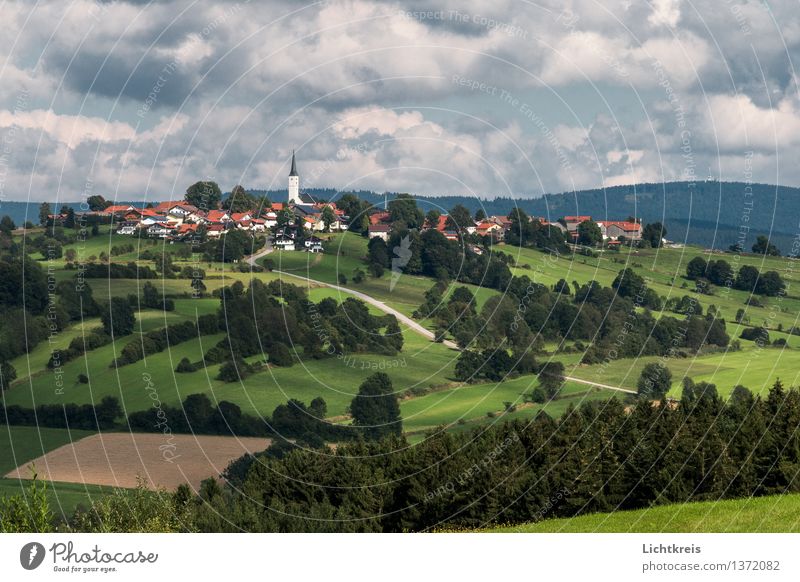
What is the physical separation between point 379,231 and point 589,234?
121 feet

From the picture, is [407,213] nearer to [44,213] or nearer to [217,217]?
[217,217]

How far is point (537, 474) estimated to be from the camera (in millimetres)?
65375

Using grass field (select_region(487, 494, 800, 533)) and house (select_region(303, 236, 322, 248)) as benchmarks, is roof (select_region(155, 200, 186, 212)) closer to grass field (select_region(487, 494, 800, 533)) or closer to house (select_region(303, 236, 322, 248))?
house (select_region(303, 236, 322, 248))

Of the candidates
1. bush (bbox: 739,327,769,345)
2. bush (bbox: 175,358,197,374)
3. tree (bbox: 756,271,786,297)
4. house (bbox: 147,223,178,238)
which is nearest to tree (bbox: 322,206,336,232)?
house (bbox: 147,223,178,238)

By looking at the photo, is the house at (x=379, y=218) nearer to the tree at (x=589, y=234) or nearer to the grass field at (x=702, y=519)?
the tree at (x=589, y=234)

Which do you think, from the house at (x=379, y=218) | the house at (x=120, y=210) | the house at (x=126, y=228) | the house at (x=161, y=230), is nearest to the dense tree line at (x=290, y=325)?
the house at (x=161, y=230)

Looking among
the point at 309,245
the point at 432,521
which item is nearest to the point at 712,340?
the point at 309,245

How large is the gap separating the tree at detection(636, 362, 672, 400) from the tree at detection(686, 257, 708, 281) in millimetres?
36246

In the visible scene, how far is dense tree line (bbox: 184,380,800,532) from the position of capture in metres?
58.9

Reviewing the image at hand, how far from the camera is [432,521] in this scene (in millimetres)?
65250

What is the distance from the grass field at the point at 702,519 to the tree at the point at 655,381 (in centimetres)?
6729

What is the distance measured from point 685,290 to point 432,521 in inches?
4455

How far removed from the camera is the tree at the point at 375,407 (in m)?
115

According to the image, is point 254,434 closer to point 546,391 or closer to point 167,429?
point 167,429
